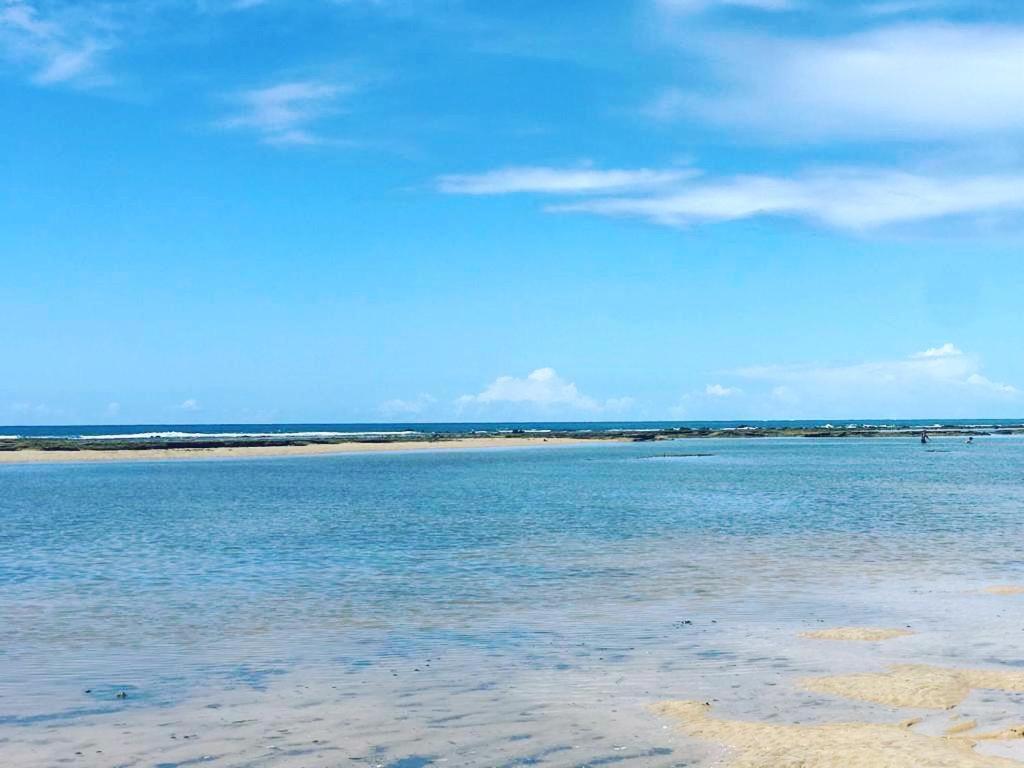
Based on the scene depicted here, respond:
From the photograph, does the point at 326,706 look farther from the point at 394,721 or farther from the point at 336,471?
the point at 336,471

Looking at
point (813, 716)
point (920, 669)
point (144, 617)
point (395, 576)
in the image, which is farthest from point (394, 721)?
point (395, 576)

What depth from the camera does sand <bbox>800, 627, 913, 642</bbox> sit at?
53.8 feet

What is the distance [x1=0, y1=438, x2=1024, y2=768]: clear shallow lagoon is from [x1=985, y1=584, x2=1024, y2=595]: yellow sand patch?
1.25 feet

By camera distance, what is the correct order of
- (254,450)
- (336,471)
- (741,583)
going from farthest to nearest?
(254,450) < (336,471) < (741,583)

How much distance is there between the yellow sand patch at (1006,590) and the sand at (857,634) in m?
4.77

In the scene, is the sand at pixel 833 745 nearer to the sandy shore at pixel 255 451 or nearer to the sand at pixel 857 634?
the sand at pixel 857 634

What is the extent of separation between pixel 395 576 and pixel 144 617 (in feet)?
21.2

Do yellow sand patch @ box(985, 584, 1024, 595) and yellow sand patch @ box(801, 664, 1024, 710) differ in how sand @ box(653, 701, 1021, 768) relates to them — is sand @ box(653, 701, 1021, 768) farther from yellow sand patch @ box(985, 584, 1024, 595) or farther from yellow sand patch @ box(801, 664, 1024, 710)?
yellow sand patch @ box(985, 584, 1024, 595)

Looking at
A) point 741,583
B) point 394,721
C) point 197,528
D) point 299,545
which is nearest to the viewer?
point 394,721

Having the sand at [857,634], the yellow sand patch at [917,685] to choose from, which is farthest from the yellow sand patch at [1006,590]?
the yellow sand patch at [917,685]

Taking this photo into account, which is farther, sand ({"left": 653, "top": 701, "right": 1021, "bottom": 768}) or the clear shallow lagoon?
the clear shallow lagoon

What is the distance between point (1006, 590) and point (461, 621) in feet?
37.4

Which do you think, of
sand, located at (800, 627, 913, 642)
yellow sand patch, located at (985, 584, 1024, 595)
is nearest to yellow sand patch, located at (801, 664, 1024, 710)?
sand, located at (800, 627, 913, 642)

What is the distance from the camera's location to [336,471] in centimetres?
7638
